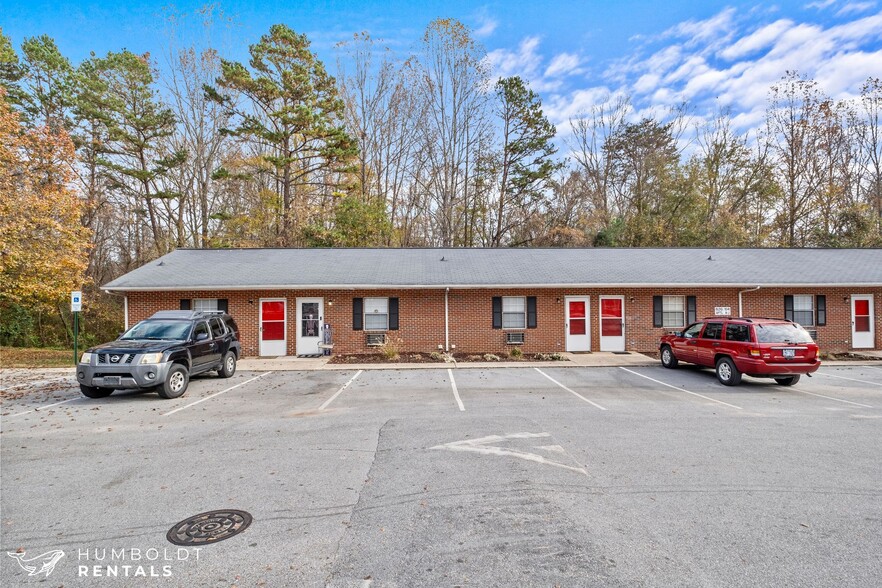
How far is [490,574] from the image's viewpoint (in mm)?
3109

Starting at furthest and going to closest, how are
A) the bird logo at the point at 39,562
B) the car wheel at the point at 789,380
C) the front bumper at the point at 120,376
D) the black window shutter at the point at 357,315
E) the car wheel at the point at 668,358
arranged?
the black window shutter at the point at 357,315
the car wheel at the point at 668,358
the car wheel at the point at 789,380
the front bumper at the point at 120,376
the bird logo at the point at 39,562

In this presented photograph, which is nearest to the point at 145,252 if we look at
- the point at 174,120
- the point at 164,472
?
the point at 174,120

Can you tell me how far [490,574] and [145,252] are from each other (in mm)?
32019

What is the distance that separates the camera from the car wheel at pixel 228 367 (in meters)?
11.9

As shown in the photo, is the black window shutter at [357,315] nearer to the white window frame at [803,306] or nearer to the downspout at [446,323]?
the downspout at [446,323]

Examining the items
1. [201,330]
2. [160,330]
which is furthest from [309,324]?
[160,330]

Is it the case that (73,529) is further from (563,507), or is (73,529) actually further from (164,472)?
(563,507)

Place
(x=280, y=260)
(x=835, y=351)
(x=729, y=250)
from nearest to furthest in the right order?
(x=835, y=351), (x=280, y=260), (x=729, y=250)

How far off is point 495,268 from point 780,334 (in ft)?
31.9

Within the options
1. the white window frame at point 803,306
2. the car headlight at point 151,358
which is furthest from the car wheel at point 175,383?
the white window frame at point 803,306

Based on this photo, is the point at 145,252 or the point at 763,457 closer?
the point at 763,457

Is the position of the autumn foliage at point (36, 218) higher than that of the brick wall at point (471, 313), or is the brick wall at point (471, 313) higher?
the autumn foliage at point (36, 218)

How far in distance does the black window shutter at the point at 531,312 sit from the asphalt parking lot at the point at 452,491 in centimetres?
779

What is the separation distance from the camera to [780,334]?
10.4 meters
